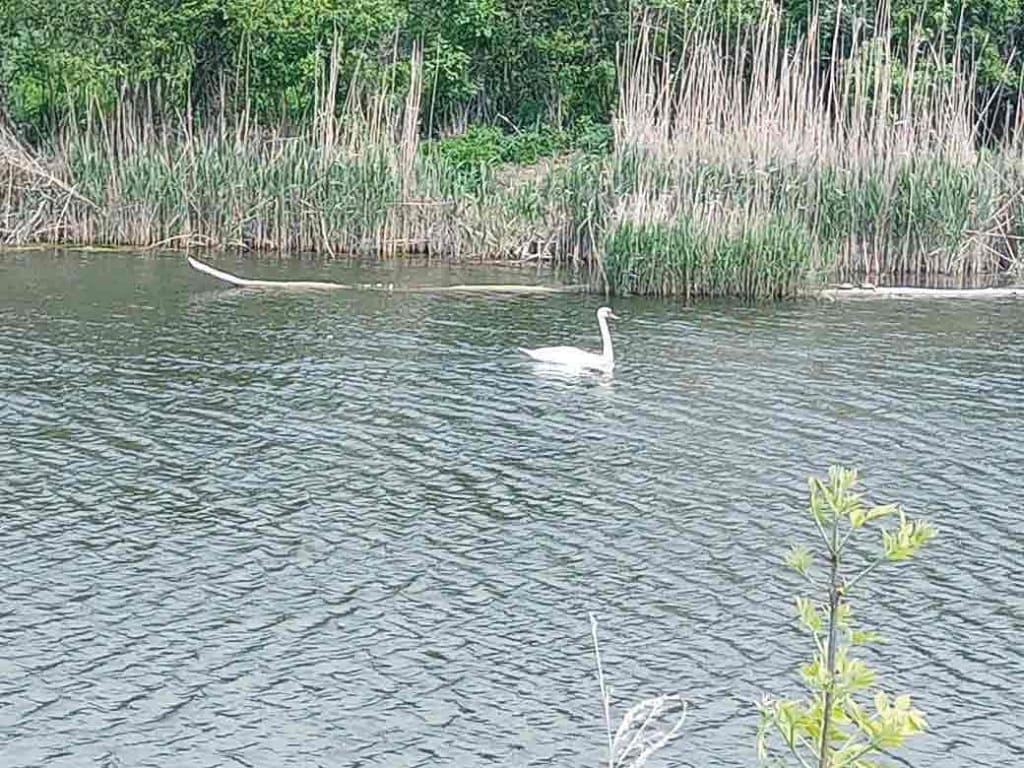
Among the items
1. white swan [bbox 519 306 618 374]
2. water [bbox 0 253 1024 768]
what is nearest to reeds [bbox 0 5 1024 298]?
water [bbox 0 253 1024 768]

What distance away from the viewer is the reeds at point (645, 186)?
22.7 m

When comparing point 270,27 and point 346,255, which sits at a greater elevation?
point 270,27

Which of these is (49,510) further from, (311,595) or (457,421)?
(457,421)

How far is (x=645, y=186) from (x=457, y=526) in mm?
11739

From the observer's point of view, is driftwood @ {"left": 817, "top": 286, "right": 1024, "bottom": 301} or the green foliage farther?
the green foliage

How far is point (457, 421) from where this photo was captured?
619 inches

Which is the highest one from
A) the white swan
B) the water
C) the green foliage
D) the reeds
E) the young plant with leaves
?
the green foliage

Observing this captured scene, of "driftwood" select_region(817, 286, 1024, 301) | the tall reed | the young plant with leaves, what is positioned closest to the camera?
the young plant with leaves

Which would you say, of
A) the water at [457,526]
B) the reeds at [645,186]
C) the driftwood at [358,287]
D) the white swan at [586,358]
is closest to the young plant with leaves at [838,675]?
the water at [457,526]

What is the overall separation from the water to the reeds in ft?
6.10

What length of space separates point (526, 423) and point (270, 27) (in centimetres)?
1498

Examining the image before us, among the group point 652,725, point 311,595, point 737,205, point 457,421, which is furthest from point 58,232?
point 652,725

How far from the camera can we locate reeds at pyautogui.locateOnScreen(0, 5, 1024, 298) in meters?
22.7

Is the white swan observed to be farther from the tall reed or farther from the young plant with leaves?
the young plant with leaves
